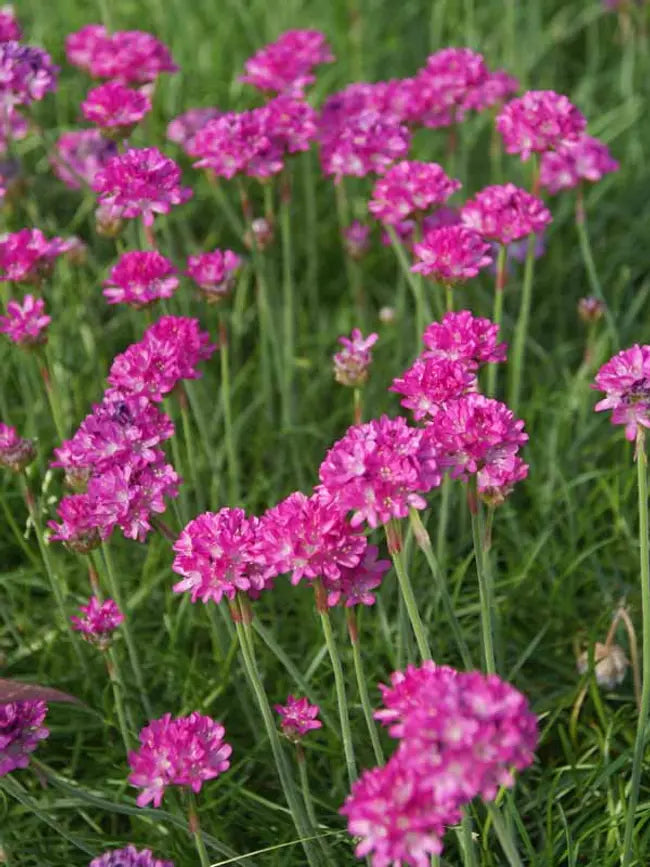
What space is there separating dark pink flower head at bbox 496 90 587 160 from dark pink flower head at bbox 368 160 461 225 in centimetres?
17

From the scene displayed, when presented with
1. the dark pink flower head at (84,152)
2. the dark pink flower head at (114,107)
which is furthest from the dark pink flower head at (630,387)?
the dark pink flower head at (84,152)

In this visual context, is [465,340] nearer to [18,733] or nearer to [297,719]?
[297,719]

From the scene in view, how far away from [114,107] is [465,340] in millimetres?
1005

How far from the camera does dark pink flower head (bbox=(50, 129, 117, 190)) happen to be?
3099mm

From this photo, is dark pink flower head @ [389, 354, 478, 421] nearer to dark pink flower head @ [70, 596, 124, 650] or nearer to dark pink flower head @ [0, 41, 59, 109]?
dark pink flower head @ [70, 596, 124, 650]

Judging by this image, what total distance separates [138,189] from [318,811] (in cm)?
110

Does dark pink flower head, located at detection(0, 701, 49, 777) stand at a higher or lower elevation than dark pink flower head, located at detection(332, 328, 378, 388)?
lower

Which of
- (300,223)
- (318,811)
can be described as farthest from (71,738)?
(300,223)

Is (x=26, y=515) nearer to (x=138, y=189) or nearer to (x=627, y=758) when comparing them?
(x=138, y=189)

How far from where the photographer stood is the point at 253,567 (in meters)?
1.62

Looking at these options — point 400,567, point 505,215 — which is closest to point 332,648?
point 400,567

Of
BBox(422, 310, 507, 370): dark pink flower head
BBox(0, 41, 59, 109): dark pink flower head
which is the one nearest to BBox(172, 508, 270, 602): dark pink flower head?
BBox(422, 310, 507, 370): dark pink flower head

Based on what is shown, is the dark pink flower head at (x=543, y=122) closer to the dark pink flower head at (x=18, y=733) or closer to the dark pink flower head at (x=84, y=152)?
the dark pink flower head at (x=84, y=152)

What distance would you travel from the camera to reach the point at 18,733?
1.67 metres
